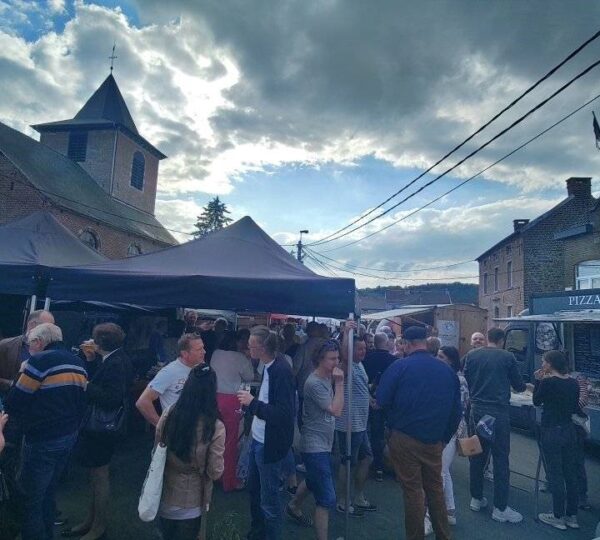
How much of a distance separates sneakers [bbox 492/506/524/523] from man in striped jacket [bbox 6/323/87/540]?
4259mm

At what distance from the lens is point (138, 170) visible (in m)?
31.0

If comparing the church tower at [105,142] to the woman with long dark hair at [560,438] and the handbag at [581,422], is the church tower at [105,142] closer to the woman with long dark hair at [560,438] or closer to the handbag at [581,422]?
the woman with long dark hair at [560,438]

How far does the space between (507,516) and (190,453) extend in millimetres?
3722

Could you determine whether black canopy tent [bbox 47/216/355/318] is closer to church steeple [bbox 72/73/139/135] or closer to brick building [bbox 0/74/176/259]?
brick building [bbox 0/74/176/259]

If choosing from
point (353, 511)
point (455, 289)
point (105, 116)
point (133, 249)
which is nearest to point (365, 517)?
point (353, 511)

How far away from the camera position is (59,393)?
9.73 ft

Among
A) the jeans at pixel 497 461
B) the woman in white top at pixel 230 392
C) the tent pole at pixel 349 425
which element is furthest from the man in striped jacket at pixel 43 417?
the jeans at pixel 497 461

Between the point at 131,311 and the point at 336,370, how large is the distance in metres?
7.51

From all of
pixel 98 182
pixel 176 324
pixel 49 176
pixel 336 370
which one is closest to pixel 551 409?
pixel 336 370

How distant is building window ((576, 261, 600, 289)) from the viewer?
1398 centimetres

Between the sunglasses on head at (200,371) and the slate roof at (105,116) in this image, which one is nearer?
the sunglasses on head at (200,371)

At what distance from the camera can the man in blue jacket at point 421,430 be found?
10.8 feet

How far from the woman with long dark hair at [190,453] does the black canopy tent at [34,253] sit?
3.25m

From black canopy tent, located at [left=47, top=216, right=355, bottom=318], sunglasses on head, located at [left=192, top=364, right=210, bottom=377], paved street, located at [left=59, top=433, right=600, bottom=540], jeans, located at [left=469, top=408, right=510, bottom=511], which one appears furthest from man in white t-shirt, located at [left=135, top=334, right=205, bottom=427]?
jeans, located at [left=469, top=408, right=510, bottom=511]
